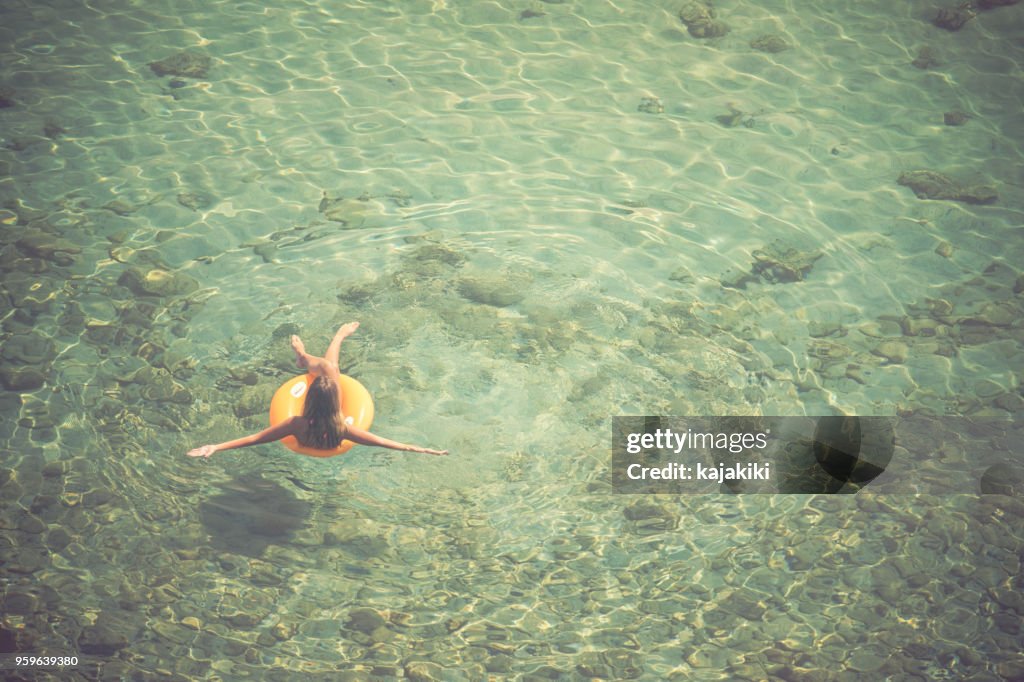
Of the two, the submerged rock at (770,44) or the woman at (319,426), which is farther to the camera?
the submerged rock at (770,44)

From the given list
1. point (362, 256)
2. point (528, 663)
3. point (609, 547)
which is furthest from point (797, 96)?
point (528, 663)

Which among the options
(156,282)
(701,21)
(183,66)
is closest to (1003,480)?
(701,21)

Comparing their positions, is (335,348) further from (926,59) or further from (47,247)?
(926,59)

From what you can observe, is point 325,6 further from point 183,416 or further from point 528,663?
point 528,663

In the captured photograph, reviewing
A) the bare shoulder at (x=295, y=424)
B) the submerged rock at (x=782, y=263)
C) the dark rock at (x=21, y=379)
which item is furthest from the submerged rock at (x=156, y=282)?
the submerged rock at (x=782, y=263)

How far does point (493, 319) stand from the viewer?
7.66m

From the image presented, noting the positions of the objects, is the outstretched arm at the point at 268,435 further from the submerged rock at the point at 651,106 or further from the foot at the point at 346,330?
the submerged rock at the point at 651,106

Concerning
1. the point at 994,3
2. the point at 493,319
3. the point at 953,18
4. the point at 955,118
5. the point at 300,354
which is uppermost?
the point at 994,3

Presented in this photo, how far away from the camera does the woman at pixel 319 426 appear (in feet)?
18.6

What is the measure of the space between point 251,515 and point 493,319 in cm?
279

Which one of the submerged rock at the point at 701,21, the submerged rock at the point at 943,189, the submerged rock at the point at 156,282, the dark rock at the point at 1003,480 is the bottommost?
the dark rock at the point at 1003,480

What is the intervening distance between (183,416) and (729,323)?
16.5 feet

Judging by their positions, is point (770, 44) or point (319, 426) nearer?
point (319, 426)

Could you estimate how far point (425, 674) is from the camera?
5.73 m
